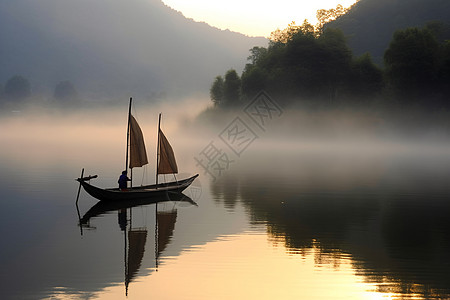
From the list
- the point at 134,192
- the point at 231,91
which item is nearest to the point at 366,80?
the point at 231,91

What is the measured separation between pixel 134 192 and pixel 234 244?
1596 centimetres

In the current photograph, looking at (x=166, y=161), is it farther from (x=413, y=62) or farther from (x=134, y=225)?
(x=413, y=62)

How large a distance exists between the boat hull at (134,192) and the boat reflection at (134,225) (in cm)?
41

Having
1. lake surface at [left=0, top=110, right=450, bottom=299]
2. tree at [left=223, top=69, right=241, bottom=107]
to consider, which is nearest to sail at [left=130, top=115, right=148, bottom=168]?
lake surface at [left=0, top=110, right=450, bottom=299]

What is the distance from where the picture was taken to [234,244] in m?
30.6

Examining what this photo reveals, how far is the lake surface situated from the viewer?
22750 mm

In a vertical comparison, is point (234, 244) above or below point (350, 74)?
below

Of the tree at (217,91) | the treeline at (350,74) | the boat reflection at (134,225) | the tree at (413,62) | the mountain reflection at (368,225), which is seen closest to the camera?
the mountain reflection at (368,225)

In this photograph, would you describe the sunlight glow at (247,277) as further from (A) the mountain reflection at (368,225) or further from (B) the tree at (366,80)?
(B) the tree at (366,80)

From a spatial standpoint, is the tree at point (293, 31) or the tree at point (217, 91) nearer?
the tree at point (293, 31)

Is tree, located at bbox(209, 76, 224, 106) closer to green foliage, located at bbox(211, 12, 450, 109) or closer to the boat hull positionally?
green foliage, located at bbox(211, 12, 450, 109)

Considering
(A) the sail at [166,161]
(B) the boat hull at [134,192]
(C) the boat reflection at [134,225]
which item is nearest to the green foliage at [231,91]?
(B) the boat hull at [134,192]

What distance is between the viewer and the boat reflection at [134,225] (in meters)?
26.9

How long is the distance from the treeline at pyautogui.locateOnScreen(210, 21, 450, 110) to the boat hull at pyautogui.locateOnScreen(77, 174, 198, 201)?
10381 cm
